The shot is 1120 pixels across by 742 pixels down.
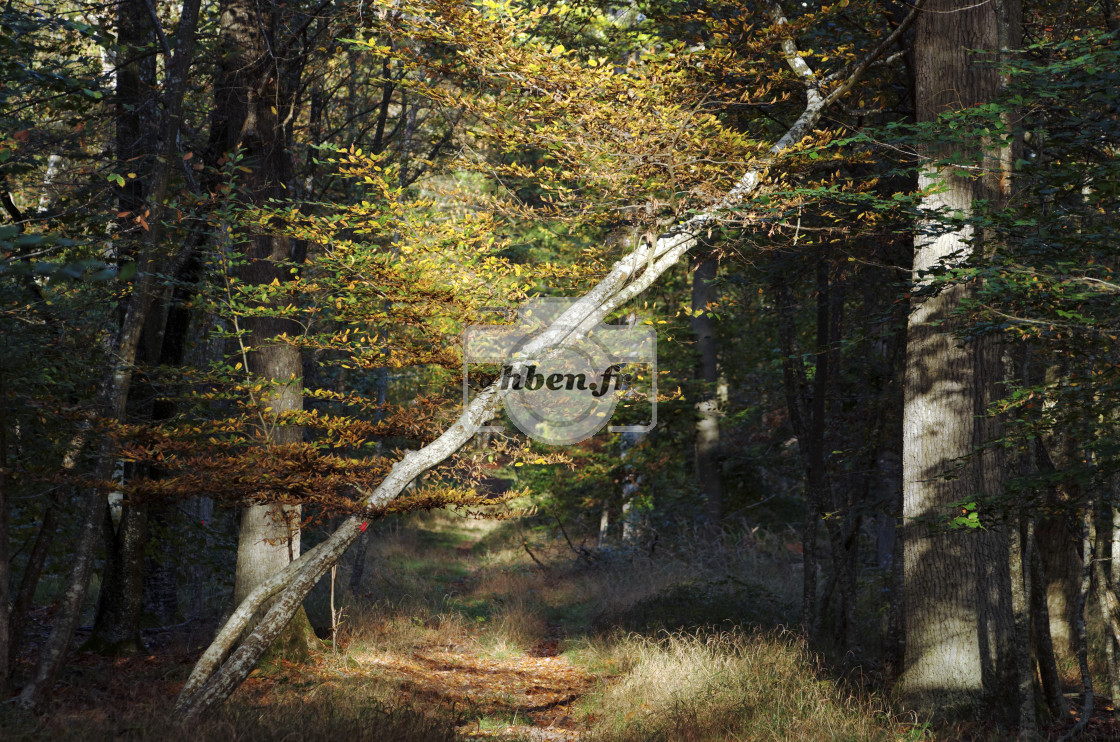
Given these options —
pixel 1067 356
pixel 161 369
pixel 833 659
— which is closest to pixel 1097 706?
pixel 833 659

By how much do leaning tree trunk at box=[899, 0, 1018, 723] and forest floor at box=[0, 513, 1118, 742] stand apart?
2.17ft

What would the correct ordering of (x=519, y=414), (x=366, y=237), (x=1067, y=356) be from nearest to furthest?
(x=1067, y=356) < (x=366, y=237) < (x=519, y=414)

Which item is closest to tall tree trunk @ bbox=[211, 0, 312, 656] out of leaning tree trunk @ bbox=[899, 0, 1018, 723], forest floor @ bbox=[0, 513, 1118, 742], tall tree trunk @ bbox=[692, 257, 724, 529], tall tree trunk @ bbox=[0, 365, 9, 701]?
forest floor @ bbox=[0, 513, 1118, 742]

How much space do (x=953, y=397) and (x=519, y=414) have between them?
9.14 meters

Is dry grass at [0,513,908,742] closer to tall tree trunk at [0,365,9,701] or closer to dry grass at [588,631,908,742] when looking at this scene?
dry grass at [588,631,908,742]

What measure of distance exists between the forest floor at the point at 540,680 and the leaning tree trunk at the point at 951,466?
0.66 m

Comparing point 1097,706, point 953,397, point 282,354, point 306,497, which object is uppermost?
point 282,354

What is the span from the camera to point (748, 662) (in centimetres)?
812

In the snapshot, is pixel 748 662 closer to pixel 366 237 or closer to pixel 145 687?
pixel 145 687

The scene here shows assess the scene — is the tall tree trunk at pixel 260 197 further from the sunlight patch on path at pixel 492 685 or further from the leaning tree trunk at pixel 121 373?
the sunlight patch on path at pixel 492 685

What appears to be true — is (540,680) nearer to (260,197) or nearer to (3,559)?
(3,559)

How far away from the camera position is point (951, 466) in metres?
7.26

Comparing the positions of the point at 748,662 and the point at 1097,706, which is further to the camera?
the point at 1097,706

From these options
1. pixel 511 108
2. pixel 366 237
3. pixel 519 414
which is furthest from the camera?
pixel 519 414
